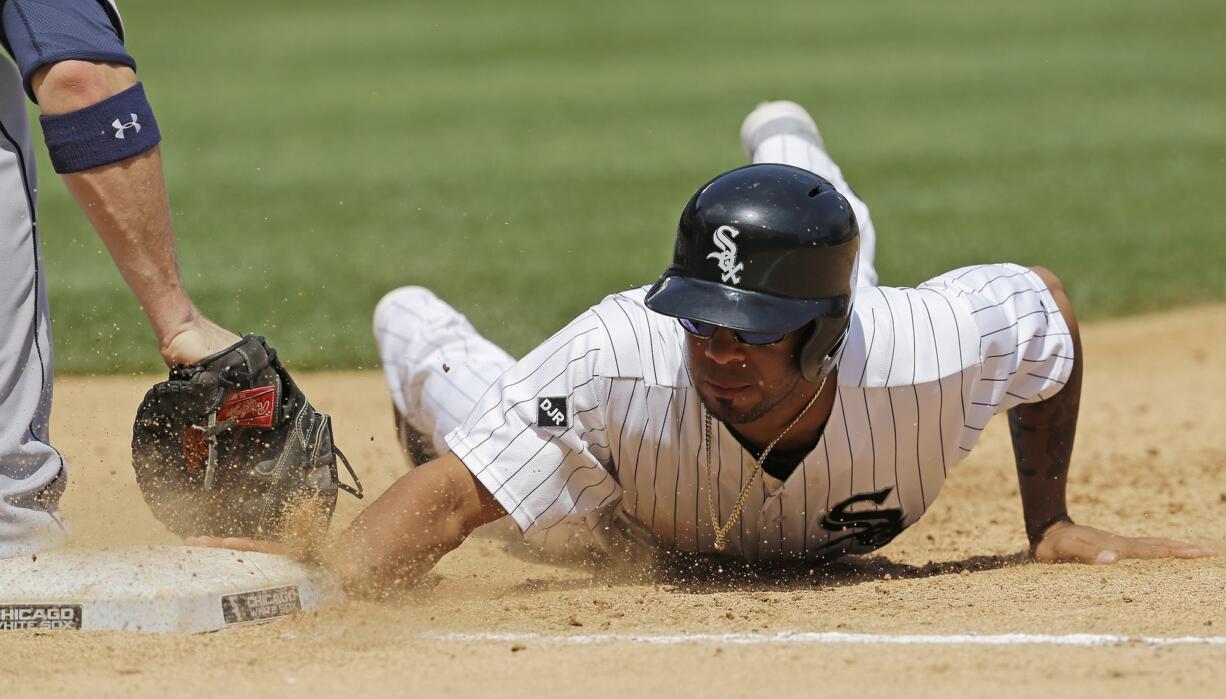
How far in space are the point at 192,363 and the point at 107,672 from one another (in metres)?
0.92

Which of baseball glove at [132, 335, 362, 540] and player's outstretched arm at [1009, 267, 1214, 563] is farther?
player's outstretched arm at [1009, 267, 1214, 563]

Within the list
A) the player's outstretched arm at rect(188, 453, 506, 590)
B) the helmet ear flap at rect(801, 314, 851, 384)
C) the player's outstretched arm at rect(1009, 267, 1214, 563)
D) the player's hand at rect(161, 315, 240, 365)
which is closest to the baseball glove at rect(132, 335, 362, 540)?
the player's hand at rect(161, 315, 240, 365)

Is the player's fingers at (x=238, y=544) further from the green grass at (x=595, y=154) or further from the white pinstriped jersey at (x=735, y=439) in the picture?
the green grass at (x=595, y=154)

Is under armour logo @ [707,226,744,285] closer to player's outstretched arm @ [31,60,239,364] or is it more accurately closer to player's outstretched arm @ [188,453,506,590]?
player's outstretched arm @ [188,453,506,590]

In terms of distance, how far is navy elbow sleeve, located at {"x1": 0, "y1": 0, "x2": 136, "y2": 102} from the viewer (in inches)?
127

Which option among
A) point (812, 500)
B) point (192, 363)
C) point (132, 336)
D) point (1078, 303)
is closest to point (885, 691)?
point (812, 500)

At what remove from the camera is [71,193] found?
132 inches

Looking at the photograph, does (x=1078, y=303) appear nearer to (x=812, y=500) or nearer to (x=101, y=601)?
(x=812, y=500)

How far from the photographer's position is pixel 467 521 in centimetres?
321

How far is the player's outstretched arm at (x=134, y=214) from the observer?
3275 mm

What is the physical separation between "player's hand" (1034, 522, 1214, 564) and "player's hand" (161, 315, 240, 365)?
79.1 inches

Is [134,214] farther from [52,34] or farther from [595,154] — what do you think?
[595,154]

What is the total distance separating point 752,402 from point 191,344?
129 centimetres

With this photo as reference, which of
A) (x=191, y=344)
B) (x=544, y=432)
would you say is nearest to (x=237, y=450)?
(x=191, y=344)
